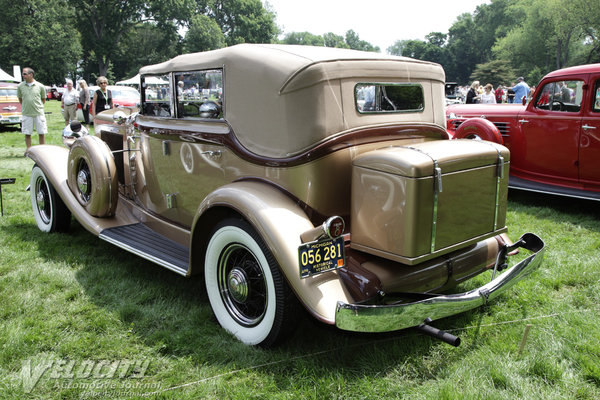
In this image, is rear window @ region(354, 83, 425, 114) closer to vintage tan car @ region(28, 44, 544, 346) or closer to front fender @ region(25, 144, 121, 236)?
vintage tan car @ region(28, 44, 544, 346)

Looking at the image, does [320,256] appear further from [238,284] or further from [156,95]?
[156,95]

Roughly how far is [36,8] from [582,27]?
200 ft

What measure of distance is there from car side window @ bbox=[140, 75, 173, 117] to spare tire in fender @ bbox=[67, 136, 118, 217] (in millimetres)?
588

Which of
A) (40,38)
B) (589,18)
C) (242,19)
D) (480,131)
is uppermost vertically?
(242,19)

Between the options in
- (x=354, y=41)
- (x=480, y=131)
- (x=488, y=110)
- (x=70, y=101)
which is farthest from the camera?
(x=354, y=41)

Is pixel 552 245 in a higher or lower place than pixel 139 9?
lower

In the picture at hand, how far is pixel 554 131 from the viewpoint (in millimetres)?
6410

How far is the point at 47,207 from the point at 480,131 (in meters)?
6.20

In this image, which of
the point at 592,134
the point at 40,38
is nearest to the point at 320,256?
the point at 592,134

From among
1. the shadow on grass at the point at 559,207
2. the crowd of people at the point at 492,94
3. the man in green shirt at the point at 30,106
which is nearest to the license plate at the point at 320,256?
the shadow on grass at the point at 559,207

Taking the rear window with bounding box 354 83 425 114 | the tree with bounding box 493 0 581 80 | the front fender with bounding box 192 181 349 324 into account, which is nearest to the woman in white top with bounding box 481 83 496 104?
the rear window with bounding box 354 83 425 114

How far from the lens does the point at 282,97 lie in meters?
2.92

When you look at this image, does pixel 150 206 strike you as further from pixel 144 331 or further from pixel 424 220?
pixel 424 220

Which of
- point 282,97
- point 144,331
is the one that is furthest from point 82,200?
point 282,97
